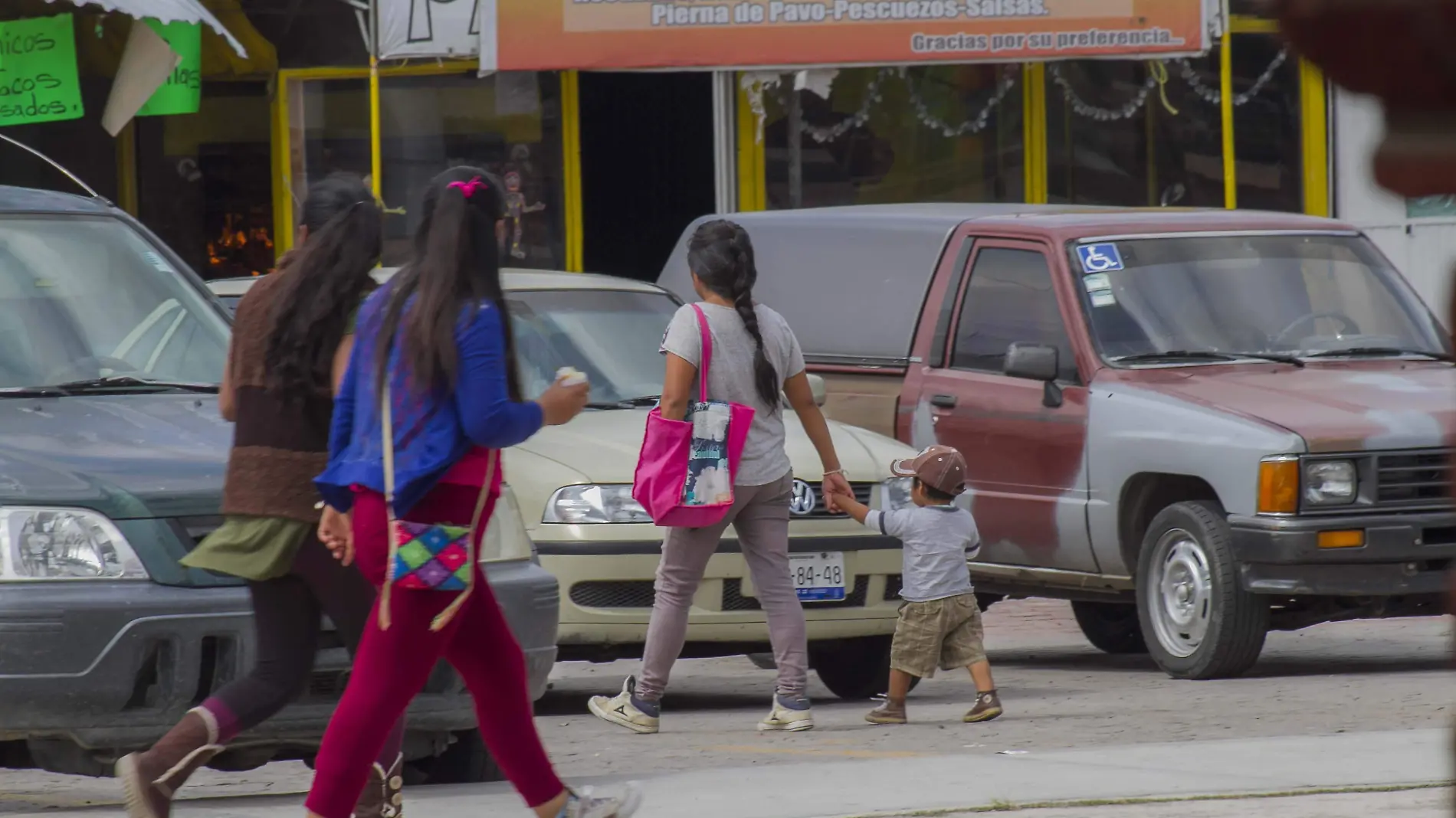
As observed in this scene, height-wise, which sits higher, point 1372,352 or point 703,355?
point 703,355

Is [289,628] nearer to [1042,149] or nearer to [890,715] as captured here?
[890,715]

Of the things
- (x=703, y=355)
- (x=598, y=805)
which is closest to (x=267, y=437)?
(x=598, y=805)

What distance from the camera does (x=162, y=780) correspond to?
5301mm

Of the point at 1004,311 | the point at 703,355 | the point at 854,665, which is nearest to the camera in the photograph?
the point at 703,355

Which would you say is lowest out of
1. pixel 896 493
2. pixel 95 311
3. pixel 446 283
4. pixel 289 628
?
pixel 896 493

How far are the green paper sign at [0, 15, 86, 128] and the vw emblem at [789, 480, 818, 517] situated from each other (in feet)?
17.8

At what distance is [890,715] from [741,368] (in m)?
1.36

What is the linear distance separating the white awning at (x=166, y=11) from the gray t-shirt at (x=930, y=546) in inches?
220

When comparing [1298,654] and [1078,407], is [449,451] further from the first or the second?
[1298,654]

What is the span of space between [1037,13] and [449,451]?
1035 centimetres

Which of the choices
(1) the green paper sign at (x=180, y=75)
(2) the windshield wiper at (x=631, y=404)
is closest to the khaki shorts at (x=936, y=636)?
(2) the windshield wiper at (x=631, y=404)

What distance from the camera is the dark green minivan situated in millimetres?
5617

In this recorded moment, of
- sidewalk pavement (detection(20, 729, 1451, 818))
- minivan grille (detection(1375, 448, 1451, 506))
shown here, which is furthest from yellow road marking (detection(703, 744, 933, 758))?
minivan grille (detection(1375, 448, 1451, 506))

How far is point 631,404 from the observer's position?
9234 mm
